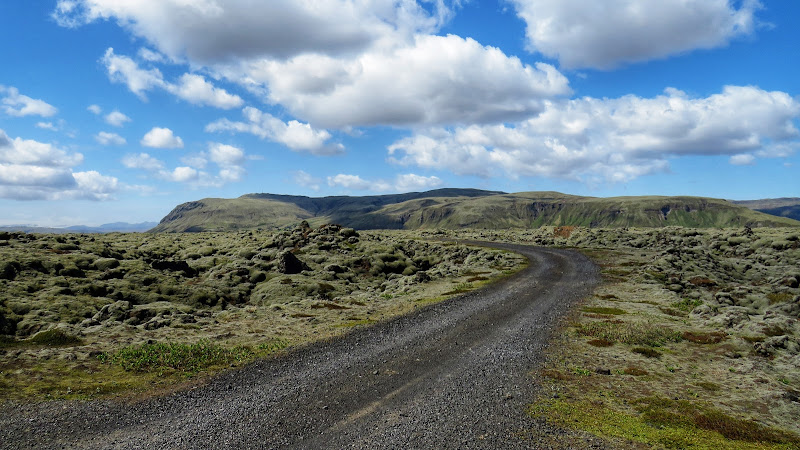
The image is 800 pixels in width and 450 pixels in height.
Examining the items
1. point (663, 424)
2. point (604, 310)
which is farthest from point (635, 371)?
point (604, 310)

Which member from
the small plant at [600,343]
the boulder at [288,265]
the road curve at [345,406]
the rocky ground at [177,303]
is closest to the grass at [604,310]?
the small plant at [600,343]

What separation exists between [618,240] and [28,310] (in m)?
99.9

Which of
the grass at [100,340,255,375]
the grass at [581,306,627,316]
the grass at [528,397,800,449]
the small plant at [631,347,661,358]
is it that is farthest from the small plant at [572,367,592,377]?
the grass at [100,340,255,375]

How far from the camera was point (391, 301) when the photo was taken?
4022cm

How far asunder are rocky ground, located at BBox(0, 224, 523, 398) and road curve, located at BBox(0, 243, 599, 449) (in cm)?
274

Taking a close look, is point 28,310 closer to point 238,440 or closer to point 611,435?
point 238,440

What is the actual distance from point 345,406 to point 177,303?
95.3 feet

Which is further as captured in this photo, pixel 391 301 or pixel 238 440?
pixel 391 301

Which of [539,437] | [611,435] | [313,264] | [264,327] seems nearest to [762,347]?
[611,435]

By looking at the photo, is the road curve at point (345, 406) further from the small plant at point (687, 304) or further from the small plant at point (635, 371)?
the small plant at point (687, 304)

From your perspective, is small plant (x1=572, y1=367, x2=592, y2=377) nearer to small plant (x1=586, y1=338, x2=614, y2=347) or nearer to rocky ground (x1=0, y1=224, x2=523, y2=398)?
small plant (x1=586, y1=338, x2=614, y2=347)

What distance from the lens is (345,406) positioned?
17547 millimetres

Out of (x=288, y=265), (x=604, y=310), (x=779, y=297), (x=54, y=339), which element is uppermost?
(x=288, y=265)

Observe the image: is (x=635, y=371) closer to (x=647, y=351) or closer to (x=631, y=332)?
(x=647, y=351)
